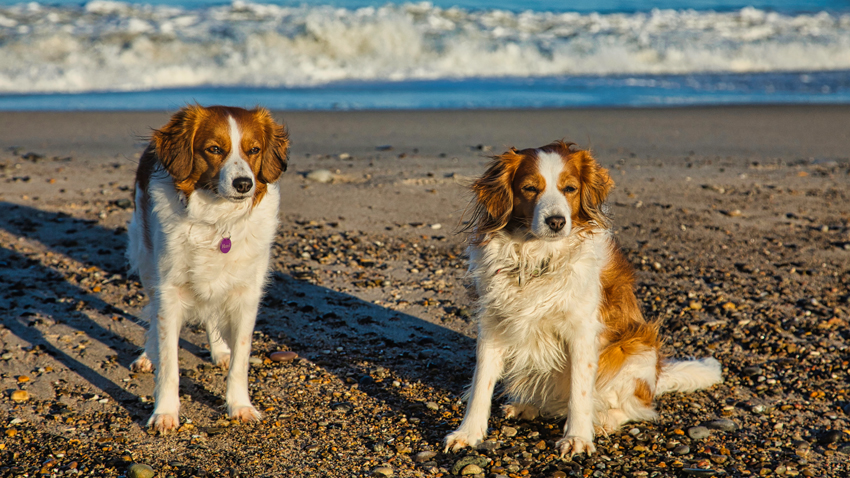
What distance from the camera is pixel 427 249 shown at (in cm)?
668

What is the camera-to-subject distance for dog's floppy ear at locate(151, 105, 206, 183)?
12.4 ft

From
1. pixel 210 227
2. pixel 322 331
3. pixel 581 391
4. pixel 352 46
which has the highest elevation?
pixel 352 46

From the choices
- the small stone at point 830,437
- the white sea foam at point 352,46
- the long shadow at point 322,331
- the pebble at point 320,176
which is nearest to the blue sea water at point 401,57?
Result: the white sea foam at point 352,46

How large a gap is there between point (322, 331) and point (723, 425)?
2.68m

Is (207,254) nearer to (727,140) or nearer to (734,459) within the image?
(734,459)

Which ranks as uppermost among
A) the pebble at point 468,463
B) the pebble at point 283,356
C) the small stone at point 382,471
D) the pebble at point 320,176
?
the pebble at point 320,176

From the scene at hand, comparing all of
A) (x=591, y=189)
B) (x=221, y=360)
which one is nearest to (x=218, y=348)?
(x=221, y=360)

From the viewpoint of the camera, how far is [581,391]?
3697mm

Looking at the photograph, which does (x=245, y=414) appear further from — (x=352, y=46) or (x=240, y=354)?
(x=352, y=46)

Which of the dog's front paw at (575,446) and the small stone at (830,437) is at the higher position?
the small stone at (830,437)

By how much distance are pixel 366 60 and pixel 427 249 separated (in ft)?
53.7

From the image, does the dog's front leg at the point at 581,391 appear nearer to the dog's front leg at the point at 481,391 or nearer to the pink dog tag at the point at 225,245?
the dog's front leg at the point at 481,391

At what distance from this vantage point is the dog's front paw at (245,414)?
12.9 ft

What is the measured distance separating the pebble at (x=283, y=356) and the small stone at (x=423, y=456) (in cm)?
138
